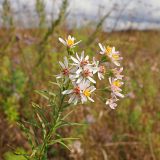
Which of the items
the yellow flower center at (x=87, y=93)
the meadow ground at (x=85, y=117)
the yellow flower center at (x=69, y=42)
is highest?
the yellow flower center at (x=69, y=42)

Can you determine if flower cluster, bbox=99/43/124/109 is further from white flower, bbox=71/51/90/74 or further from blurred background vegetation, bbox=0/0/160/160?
blurred background vegetation, bbox=0/0/160/160

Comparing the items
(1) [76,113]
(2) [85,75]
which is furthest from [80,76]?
(1) [76,113]

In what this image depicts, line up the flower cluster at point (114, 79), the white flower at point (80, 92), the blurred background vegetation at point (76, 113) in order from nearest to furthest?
the white flower at point (80, 92) → the flower cluster at point (114, 79) → the blurred background vegetation at point (76, 113)

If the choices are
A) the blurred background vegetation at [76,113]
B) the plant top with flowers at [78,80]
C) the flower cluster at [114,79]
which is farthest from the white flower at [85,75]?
the blurred background vegetation at [76,113]

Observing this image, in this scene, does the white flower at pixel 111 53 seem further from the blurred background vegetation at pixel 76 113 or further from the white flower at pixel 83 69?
the blurred background vegetation at pixel 76 113

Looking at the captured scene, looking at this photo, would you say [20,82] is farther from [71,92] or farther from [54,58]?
[71,92]

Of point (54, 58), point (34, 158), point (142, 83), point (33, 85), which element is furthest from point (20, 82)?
point (34, 158)

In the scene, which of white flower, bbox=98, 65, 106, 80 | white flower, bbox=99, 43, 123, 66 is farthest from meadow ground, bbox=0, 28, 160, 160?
white flower, bbox=98, 65, 106, 80

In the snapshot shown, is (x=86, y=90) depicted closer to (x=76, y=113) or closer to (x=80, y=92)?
(x=80, y=92)
